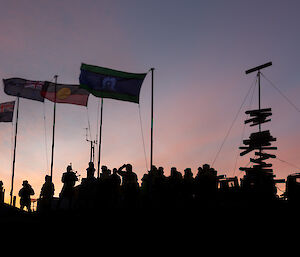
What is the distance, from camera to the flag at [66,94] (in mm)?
25156

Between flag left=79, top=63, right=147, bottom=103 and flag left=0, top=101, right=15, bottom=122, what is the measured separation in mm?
10358

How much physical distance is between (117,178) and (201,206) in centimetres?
379

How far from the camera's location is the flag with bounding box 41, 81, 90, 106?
25156 millimetres

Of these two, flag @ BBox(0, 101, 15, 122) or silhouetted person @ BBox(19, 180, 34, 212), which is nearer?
silhouetted person @ BBox(19, 180, 34, 212)

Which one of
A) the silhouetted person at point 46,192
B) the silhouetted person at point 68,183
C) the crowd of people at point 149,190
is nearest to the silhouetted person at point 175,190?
the crowd of people at point 149,190

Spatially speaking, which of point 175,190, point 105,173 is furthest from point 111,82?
point 175,190

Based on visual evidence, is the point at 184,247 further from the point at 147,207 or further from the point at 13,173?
the point at 13,173

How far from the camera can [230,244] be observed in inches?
452

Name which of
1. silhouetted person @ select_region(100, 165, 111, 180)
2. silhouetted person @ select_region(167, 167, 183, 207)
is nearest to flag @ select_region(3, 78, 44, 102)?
silhouetted person @ select_region(100, 165, 111, 180)

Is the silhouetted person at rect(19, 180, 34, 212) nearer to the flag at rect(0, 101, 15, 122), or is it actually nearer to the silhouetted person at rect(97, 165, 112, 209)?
the silhouetted person at rect(97, 165, 112, 209)

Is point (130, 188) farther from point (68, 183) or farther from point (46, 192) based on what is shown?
point (46, 192)

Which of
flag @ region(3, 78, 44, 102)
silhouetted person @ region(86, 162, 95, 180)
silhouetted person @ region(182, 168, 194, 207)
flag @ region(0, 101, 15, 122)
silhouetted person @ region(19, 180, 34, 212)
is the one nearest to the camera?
silhouetted person @ region(182, 168, 194, 207)

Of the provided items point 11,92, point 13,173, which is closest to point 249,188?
point 11,92

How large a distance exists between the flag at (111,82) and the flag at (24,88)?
574 centimetres
